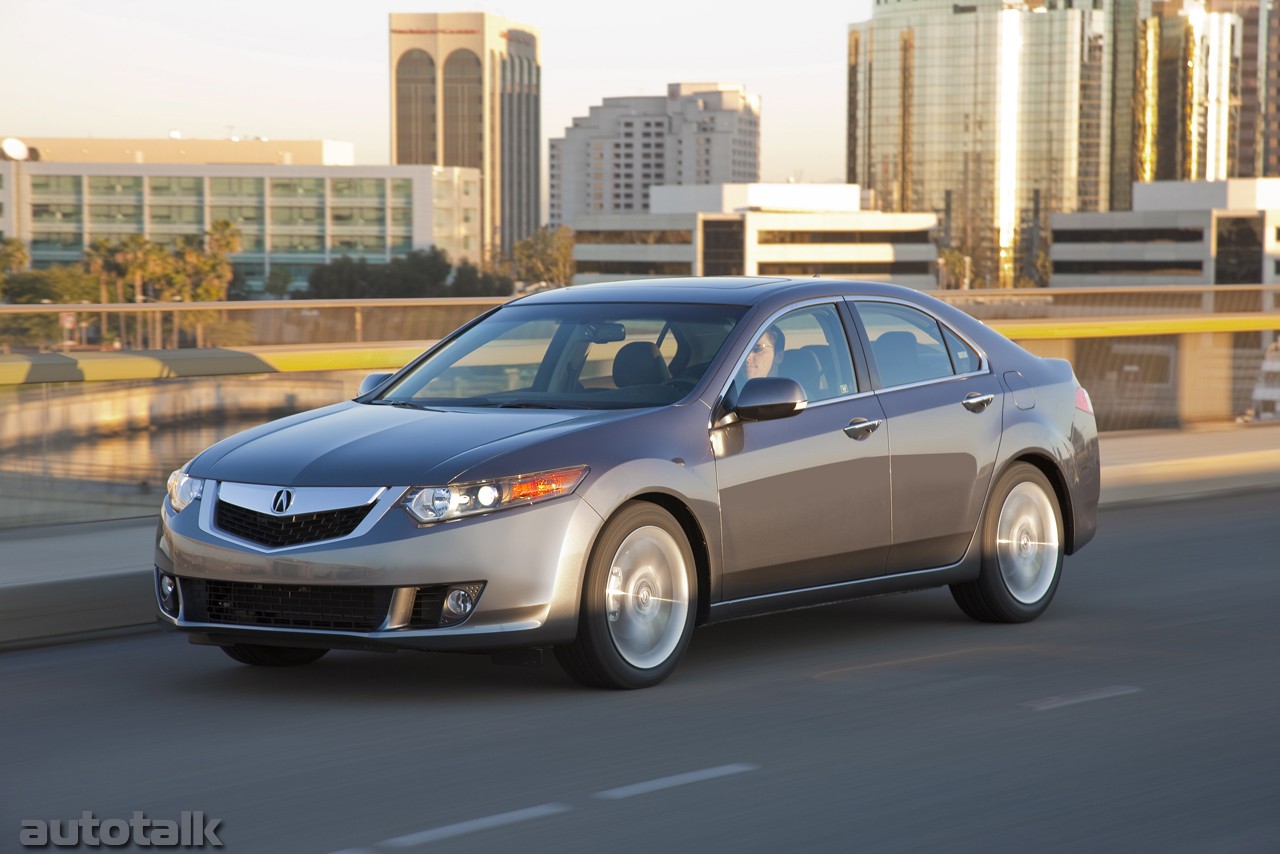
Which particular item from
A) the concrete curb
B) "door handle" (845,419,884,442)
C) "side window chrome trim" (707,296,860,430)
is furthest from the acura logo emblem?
"door handle" (845,419,884,442)

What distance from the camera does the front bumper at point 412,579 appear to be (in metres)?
6.65

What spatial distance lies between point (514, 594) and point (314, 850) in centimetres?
182

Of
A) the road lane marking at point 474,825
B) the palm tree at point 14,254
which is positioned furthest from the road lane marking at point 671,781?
the palm tree at point 14,254

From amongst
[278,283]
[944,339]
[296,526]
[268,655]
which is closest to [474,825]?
[296,526]

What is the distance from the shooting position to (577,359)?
792 cm

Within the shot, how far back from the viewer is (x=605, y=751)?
6215 mm

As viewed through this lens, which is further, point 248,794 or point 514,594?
point 514,594

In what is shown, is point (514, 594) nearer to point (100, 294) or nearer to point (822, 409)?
point (822, 409)

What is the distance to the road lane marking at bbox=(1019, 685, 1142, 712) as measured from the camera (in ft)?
23.0

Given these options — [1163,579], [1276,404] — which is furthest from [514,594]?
[1276,404]

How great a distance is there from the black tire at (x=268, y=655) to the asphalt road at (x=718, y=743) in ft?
0.27

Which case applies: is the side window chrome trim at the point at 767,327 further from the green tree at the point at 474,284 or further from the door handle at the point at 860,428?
the green tree at the point at 474,284

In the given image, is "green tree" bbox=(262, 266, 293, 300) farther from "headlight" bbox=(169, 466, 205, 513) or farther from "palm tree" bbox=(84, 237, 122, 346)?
"headlight" bbox=(169, 466, 205, 513)
